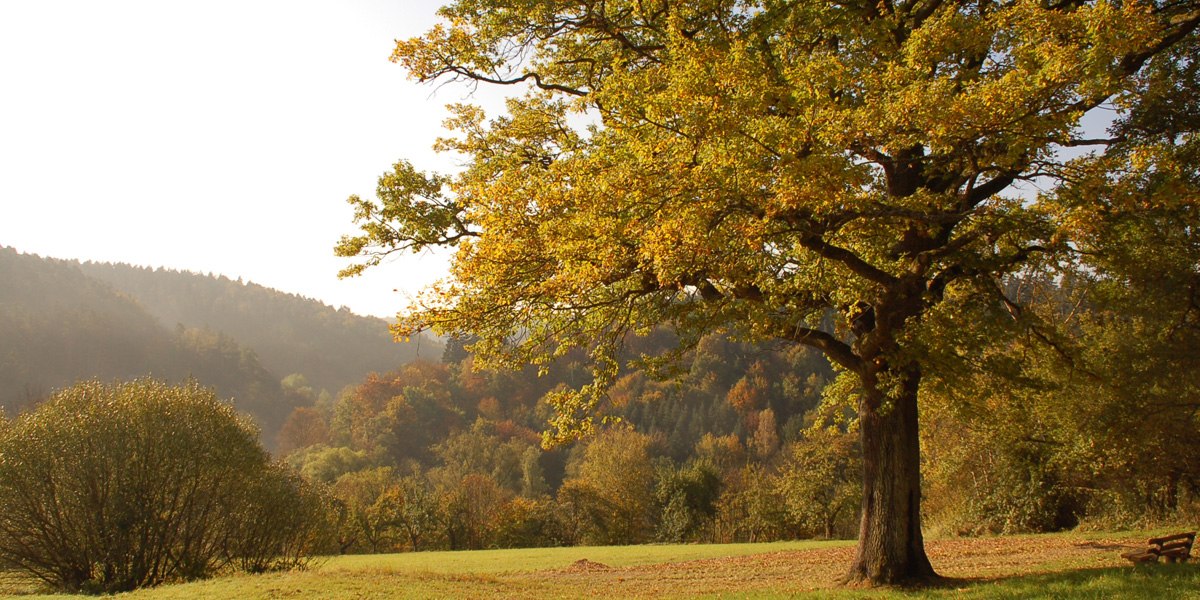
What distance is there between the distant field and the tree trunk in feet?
1.93

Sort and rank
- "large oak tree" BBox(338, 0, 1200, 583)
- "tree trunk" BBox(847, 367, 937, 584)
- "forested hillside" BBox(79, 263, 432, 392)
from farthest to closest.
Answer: "forested hillside" BBox(79, 263, 432, 392), "tree trunk" BBox(847, 367, 937, 584), "large oak tree" BBox(338, 0, 1200, 583)

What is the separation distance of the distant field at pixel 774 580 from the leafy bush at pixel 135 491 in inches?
57.1

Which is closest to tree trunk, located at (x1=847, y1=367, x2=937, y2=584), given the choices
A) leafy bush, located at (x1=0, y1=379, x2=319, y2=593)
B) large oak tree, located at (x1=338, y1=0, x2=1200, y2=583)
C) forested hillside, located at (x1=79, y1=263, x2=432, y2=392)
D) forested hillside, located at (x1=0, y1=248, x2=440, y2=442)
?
large oak tree, located at (x1=338, y1=0, x2=1200, y2=583)

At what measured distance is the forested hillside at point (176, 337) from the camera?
103 metres

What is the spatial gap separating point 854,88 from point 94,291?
140 meters

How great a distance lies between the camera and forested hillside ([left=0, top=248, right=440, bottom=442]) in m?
103

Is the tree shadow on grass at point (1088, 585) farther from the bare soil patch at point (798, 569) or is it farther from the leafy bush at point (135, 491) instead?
the leafy bush at point (135, 491)

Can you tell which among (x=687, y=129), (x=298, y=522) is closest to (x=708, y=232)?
(x=687, y=129)

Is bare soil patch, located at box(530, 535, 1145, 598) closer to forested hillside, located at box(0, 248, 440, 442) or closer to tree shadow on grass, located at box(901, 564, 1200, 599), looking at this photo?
tree shadow on grass, located at box(901, 564, 1200, 599)

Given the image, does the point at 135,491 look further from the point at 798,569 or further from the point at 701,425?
the point at 701,425

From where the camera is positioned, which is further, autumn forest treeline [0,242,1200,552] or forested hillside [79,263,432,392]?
forested hillside [79,263,432,392]

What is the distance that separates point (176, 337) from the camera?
12212 centimetres

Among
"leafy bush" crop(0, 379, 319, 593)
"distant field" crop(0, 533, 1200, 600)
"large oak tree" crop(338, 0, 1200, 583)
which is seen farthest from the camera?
"leafy bush" crop(0, 379, 319, 593)

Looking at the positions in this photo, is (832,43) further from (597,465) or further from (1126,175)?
(597,465)
